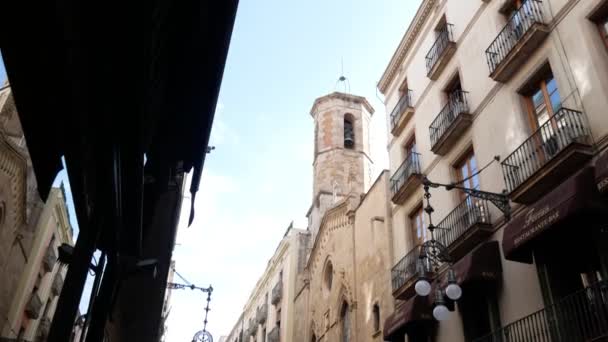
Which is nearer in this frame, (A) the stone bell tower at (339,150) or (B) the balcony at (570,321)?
(B) the balcony at (570,321)

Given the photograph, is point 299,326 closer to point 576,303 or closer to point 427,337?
point 427,337

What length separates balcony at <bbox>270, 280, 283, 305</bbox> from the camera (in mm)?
34197

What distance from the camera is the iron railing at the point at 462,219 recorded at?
40.4 feet

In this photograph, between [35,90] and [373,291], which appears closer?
[35,90]

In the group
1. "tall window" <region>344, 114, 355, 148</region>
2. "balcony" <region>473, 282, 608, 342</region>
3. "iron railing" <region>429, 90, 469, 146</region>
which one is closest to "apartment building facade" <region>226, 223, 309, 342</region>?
"tall window" <region>344, 114, 355, 148</region>

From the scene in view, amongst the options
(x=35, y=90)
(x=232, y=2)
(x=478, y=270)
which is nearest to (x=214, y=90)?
(x=232, y=2)

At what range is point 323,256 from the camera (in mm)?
26672

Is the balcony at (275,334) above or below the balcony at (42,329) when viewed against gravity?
above

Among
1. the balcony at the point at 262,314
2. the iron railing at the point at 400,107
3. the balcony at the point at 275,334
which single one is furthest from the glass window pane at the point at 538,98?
the balcony at the point at 262,314

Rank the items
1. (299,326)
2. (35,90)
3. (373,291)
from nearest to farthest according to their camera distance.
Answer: (35,90) → (373,291) → (299,326)

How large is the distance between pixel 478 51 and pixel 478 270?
259 inches

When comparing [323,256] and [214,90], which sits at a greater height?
[323,256]

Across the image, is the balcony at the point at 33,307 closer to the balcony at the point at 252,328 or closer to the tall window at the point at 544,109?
the tall window at the point at 544,109

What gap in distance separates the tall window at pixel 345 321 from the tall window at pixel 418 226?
6561 millimetres
